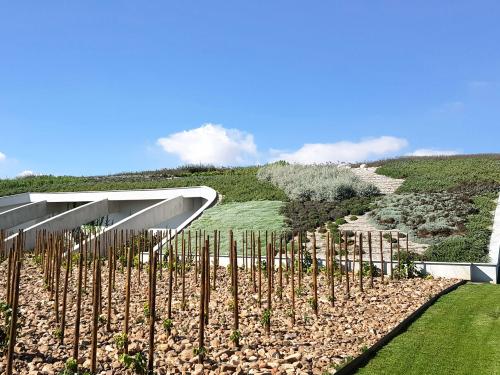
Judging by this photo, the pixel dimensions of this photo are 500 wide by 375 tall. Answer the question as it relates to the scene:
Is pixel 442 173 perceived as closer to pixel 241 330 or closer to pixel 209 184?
pixel 209 184

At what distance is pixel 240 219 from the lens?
56.0 feet

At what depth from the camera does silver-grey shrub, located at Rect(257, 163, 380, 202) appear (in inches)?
736

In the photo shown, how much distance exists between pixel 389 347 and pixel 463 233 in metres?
8.03

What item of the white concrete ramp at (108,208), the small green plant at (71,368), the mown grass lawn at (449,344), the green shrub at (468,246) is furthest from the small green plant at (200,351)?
the white concrete ramp at (108,208)

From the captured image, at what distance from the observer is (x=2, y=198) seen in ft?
82.0

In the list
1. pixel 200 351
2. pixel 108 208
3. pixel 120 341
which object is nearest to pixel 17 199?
pixel 108 208

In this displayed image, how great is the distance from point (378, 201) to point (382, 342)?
1188cm

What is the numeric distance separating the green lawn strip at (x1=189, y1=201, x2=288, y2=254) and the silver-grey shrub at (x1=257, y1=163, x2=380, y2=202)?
141 cm

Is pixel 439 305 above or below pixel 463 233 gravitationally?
below

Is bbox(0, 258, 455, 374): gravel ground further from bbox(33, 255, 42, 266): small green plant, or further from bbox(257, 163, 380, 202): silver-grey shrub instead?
bbox(257, 163, 380, 202): silver-grey shrub

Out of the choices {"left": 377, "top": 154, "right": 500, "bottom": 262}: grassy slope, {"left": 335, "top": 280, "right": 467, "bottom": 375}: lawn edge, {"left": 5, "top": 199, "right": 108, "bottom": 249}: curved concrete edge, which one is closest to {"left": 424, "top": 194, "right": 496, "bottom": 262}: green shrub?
{"left": 377, "top": 154, "right": 500, "bottom": 262}: grassy slope

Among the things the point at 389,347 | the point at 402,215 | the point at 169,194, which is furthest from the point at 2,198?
the point at 389,347

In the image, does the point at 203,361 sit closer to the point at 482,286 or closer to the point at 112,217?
the point at 482,286

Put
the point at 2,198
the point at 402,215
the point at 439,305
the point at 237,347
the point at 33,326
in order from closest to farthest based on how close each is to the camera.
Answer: the point at 237,347 → the point at 33,326 → the point at 439,305 → the point at 402,215 → the point at 2,198
